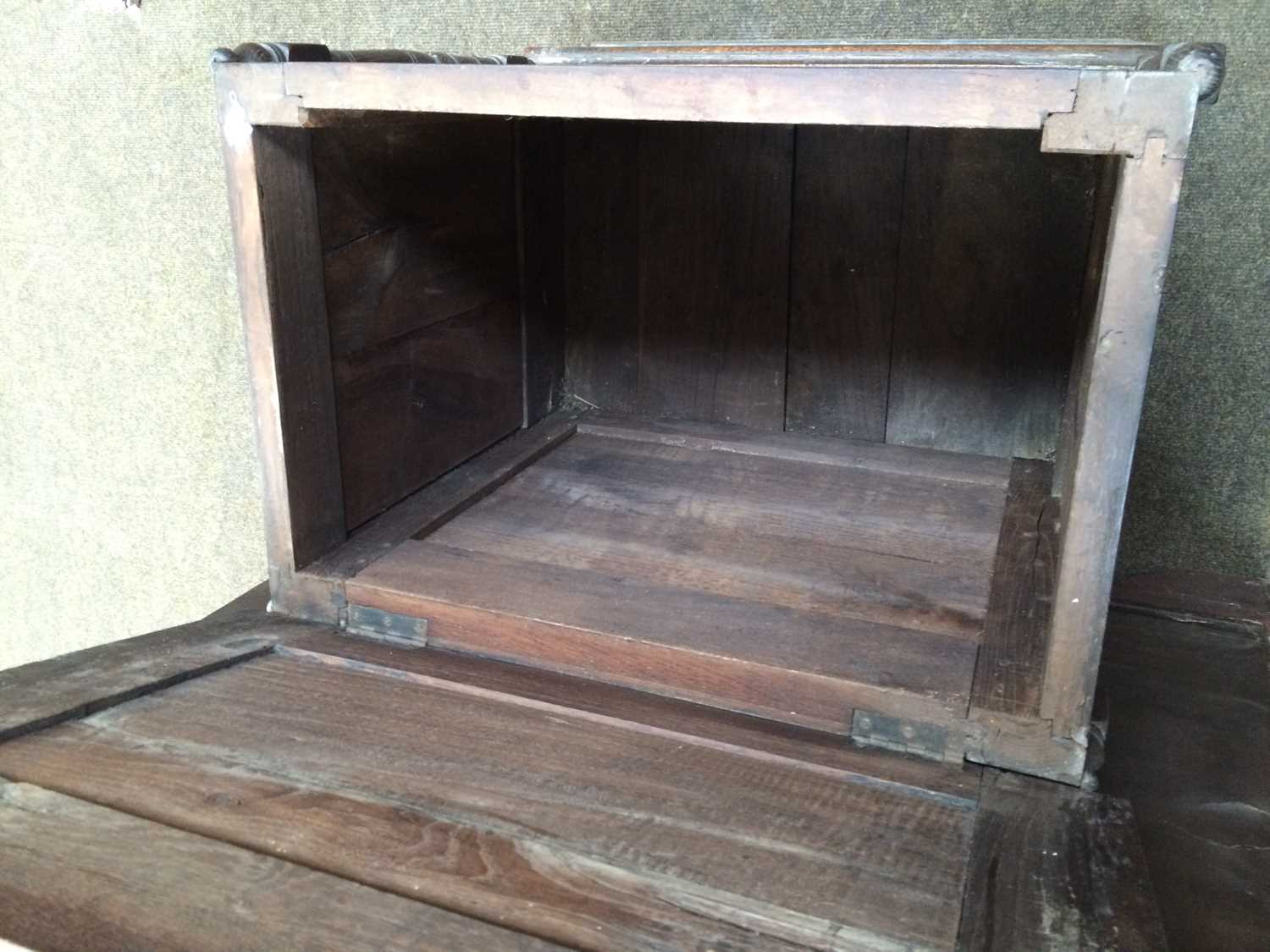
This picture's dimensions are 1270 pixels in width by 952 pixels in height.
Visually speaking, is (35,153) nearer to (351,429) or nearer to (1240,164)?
(351,429)

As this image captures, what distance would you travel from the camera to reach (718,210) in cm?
117

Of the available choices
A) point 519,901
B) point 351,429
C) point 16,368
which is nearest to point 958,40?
point 351,429

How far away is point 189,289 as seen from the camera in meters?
1.47

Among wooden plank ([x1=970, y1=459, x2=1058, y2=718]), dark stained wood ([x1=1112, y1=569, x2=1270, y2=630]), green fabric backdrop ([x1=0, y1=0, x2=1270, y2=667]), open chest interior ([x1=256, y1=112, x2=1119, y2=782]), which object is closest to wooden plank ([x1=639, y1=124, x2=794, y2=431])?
open chest interior ([x1=256, y1=112, x2=1119, y2=782])

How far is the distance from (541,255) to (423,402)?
10.2 inches

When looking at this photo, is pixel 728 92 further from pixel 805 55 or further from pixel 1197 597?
pixel 1197 597

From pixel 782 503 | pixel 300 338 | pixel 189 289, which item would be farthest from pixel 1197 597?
pixel 189 289

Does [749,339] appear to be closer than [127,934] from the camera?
Result: No

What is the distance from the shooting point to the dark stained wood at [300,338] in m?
0.81

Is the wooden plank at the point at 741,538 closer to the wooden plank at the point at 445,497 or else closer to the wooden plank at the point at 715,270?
the wooden plank at the point at 445,497

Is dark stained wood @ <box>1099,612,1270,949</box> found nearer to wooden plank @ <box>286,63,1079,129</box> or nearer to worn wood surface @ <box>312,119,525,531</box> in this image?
wooden plank @ <box>286,63,1079,129</box>

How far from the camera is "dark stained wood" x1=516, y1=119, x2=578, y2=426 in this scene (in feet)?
3.79

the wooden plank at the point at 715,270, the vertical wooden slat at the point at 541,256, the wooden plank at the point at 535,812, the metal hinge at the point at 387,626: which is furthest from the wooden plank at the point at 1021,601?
the vertical wooden slat at the point at 541,256

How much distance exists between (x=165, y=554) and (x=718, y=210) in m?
0.99
